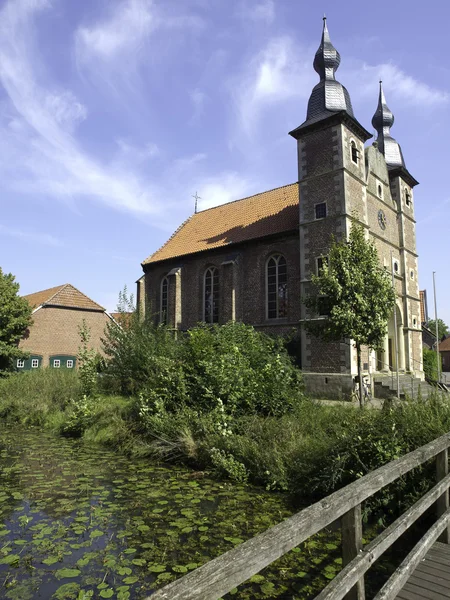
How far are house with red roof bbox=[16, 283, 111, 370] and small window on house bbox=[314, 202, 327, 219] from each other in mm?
15696

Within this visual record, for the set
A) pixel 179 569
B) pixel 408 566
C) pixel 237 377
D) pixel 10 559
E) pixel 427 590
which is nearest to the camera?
pixel 408 566

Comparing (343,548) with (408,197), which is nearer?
(343,548)

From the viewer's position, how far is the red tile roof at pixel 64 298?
29.8 metres

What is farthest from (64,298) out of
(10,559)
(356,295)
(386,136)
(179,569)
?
(179,569)

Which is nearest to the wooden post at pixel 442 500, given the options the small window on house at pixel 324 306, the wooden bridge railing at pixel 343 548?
the wooden bridge railing at pixel 343 548

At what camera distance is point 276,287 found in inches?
881

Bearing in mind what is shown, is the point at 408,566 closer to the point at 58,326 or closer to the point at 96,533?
the point at 96,533

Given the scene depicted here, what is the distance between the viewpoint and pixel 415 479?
609cm

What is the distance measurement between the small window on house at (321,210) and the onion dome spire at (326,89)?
423cm

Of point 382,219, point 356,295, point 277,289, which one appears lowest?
point 356,295

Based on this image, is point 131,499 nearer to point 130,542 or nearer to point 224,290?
point 130,542

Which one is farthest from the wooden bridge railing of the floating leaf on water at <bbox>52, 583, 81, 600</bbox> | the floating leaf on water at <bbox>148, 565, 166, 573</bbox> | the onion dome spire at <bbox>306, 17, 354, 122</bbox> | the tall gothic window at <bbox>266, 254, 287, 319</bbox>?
the onion dome spire at <bbox>306, 17, 354, 122</bbox>

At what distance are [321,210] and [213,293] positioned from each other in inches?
324

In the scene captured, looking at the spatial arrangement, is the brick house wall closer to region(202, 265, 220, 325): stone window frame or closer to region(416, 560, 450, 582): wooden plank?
region(202, 265, 220, 325): stone window frame
